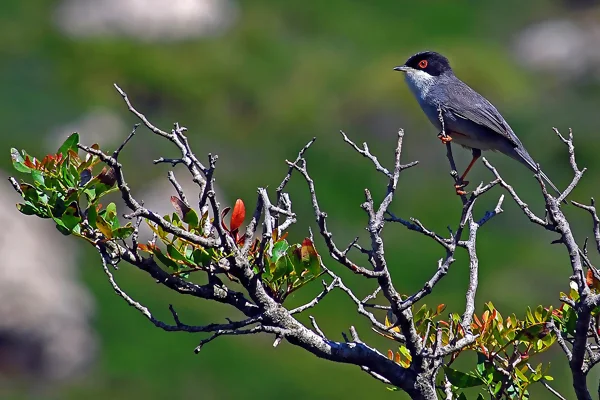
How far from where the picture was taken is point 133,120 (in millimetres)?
28500

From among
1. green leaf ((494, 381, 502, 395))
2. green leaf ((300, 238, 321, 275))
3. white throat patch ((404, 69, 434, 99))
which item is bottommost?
green leaf ((494, 381, 502, 395))

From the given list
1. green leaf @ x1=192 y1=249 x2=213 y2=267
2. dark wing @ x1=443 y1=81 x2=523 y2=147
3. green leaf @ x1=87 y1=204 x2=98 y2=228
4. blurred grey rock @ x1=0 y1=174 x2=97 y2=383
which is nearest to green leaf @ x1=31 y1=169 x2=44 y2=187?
green leaf @ x1=87 y1=204 x2=98 y2=228

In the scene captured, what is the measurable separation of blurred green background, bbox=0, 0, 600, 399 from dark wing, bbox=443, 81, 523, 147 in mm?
7621

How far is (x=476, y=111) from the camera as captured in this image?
950 centimetres

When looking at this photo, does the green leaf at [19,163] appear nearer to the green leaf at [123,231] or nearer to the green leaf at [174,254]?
the green leaf at [123,231]

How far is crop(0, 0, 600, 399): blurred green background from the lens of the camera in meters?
19.0

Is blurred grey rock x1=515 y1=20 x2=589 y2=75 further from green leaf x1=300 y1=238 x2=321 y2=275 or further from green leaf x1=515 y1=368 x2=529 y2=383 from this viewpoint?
green leaf x1=300 y1=238 x2=321 y2=275

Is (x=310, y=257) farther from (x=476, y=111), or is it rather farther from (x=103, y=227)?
(x=476, y=111)

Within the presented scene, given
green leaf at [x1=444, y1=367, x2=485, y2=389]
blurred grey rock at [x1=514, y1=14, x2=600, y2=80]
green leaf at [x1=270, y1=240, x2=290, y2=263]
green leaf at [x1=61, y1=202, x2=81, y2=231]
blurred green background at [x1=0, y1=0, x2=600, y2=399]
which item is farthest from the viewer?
blurred grey rock at [x1=514, y1=14, x2=600, y2=80]

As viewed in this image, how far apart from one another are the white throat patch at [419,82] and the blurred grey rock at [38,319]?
11312 millimetres

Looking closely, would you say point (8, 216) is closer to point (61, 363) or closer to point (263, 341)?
point (61, 363)

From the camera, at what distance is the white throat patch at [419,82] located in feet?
31.8

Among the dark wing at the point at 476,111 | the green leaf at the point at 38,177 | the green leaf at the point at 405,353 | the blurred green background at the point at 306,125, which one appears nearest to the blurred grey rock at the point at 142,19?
the blurred green background at the point at 306,125

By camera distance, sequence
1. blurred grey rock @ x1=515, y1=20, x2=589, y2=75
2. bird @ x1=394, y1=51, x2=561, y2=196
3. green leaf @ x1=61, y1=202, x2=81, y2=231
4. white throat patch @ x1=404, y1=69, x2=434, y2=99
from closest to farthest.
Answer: green leaf @ x1=61, y1=202, x2=81, y2=231 → bird @ x1=394, y1=51, x2=561, y2=196 → white throat patch @ x1=404, y1=69, x2=434, y2=99 → blurred grey rock @ x1=515, y1=20, x2=589, y2=75
